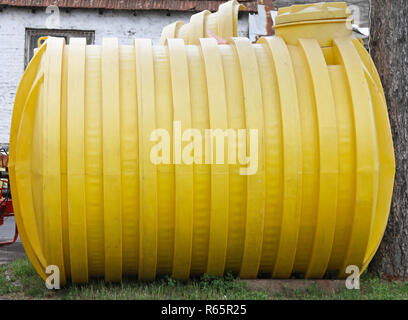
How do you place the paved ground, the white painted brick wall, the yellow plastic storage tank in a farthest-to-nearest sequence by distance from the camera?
the white painted brick wall, the yellow plastic storage tank, the paved ground

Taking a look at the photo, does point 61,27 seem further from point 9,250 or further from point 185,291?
point 185,291

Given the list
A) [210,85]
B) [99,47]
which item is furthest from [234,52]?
[99,47]

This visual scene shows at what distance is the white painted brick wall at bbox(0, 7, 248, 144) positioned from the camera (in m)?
15.5

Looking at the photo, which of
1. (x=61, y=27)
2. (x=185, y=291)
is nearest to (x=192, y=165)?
(x=185, y=291)

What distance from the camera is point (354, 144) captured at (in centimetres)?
530

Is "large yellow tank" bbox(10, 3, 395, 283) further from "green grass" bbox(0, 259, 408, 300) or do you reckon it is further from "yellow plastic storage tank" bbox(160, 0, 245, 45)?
"yellow plastic storage tank" bbox(160, 0, 245, 45)

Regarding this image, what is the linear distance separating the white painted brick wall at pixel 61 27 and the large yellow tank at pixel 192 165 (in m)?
10.4

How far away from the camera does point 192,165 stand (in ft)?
16.8

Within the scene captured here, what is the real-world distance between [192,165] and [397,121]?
2.46 m

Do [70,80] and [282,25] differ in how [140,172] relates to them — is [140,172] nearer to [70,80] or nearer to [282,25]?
[70,80]

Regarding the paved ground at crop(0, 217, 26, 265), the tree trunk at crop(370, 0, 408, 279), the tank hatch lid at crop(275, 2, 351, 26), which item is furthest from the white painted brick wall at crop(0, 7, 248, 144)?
the tank hatch lid at crop(275, 2, 351, 26)

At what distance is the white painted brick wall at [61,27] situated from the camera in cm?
1552

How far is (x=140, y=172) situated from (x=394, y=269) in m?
3.01

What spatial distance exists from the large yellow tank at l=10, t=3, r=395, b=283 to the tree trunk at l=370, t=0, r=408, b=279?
2.23 ft
